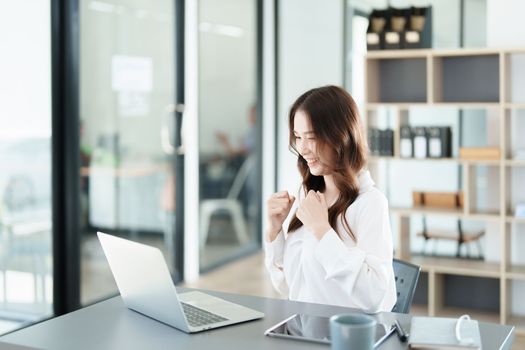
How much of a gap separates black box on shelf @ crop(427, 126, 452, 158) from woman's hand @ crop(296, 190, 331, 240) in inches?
104

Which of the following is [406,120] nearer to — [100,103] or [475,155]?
[475,155]

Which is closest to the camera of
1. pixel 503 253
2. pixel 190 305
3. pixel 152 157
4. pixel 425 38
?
pixel 190 305

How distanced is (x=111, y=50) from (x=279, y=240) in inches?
111

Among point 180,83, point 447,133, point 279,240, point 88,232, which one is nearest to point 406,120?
point 447,133

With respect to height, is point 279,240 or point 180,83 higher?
point 180,83

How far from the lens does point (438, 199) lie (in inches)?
194

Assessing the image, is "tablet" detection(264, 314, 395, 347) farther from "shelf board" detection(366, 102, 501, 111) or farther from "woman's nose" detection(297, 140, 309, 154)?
"shelf board" detection(366, 102, 501, 111)

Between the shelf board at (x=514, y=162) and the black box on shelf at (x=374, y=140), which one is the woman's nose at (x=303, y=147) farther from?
the black box on shelf at (x=374, y=140)

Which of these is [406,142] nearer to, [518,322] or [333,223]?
[518,322]

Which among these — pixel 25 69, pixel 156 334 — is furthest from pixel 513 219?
pixel 156 334

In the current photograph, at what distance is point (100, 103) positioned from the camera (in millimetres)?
4832

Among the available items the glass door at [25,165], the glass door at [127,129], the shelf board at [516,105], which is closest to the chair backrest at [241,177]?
the glass door at [127,129]

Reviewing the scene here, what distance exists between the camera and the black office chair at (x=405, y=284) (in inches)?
95.3

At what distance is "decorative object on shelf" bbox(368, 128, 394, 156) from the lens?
4.87 metres
